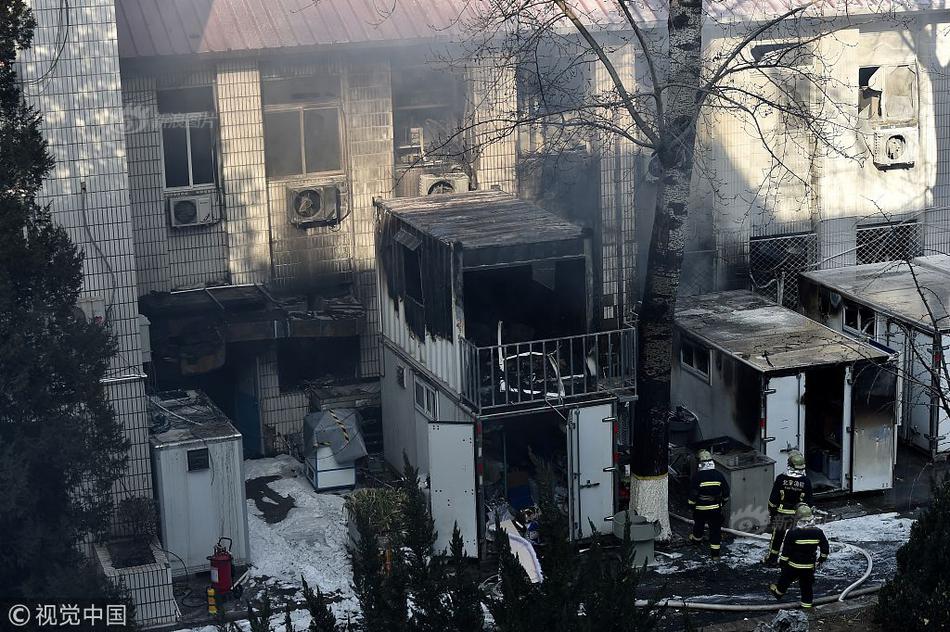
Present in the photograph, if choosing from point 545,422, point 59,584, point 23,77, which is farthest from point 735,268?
point 59,584

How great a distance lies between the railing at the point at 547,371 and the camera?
15.6 m

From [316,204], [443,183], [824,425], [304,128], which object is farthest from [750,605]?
[304,128]

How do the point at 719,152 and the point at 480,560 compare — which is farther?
the point at 719,152

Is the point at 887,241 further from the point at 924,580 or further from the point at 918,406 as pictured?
the point at 924,580

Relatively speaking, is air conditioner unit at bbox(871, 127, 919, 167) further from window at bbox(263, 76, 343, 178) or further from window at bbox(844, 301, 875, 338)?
window at bbox(263, 76, 343, 178)

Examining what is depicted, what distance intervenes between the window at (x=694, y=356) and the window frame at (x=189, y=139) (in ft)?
21.1

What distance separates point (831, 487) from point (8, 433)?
10.3m

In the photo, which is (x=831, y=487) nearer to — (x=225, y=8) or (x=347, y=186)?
(x=347, y=186)

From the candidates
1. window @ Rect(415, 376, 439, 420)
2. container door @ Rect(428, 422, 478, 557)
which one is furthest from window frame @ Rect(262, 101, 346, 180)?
container door @ Rect(428, 422, 478, 557)

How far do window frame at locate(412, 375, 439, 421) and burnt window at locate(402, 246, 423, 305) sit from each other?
100 centimetres

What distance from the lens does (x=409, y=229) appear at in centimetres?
1680

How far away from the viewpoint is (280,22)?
18047 millimetres

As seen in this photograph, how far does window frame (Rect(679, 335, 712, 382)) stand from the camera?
710 inches

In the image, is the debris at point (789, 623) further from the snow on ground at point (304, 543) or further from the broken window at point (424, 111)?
the broken window at point (424, 111)
